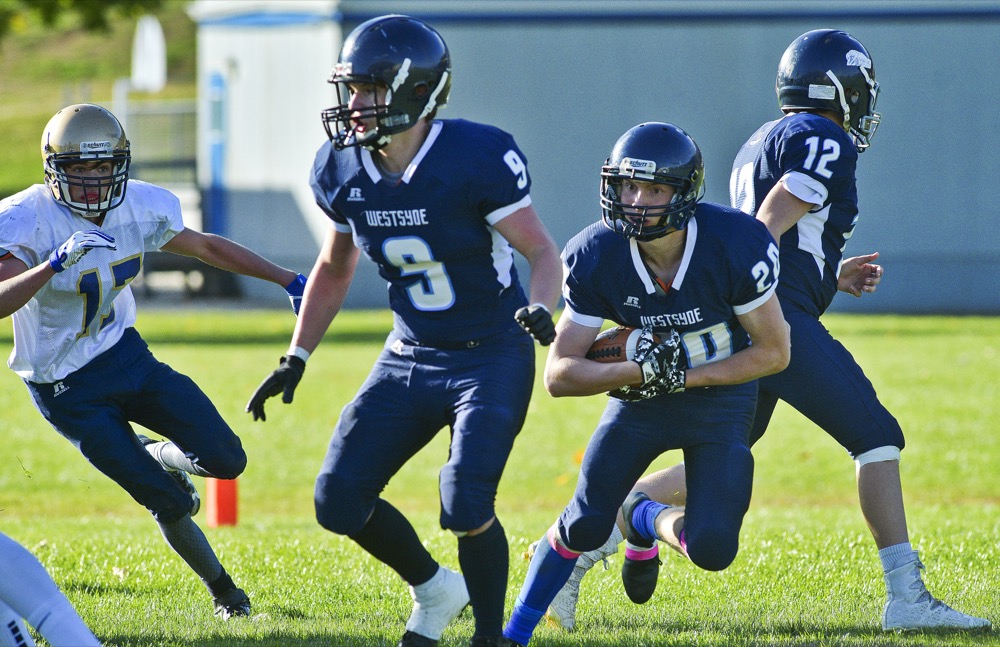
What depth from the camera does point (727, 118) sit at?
20.6m

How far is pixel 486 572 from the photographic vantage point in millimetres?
4359

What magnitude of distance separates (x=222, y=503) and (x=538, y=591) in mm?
3764

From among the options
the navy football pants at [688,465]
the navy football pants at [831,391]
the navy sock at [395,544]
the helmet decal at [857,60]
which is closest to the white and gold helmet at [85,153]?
the navy sock at [395,544]

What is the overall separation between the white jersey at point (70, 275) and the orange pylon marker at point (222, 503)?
2.83m

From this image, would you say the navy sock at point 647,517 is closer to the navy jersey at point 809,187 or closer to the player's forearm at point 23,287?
the navy jersey at point 809,187

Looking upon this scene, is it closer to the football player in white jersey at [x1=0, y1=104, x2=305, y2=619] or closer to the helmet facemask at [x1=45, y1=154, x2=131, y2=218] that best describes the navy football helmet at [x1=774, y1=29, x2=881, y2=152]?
the football player in white jersey at [x1=0, y1=104, x2=305, y2=619]

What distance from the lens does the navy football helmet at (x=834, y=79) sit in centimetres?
498

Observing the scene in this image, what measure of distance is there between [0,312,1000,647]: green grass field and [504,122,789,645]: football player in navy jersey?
51 centimetres

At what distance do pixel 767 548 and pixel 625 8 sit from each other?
49.6 feet

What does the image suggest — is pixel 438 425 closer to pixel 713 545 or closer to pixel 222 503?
→ pixel 713 545

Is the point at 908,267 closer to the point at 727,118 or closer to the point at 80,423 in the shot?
the point at 727,118

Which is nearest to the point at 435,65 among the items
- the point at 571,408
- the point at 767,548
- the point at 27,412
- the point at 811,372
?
the point at 811,372

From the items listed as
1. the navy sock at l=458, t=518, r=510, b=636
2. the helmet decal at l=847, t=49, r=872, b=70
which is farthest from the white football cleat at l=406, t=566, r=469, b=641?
the helmet decal at l=847, t=49, r=872, b=70

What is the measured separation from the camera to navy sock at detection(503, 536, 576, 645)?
4.48 metres
